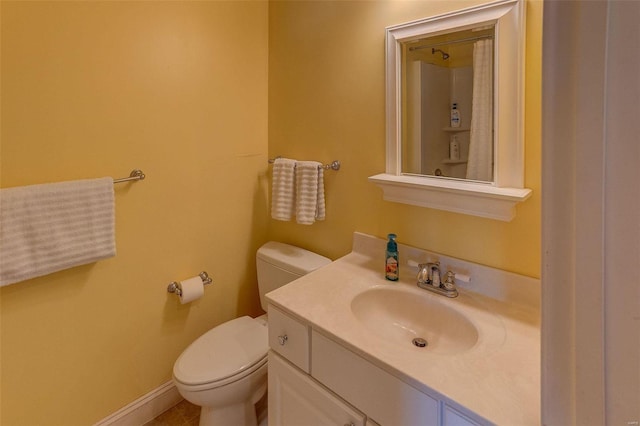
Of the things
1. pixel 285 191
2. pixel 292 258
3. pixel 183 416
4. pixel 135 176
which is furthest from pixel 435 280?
pixel 183 416

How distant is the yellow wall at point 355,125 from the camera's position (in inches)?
45.9

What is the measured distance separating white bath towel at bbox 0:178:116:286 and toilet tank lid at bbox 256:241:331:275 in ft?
2.26

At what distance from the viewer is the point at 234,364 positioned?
1.46 metres

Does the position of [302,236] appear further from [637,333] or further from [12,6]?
[637,333]

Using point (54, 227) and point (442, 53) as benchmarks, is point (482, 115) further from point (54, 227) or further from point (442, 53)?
point (54, 227)

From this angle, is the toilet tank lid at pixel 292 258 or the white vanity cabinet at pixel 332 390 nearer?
the white vanity cabinet at pixel 332 390

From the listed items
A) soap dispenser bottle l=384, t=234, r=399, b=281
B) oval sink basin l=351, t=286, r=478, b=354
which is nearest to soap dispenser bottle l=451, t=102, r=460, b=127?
soap dispenser bottle l=384, t=234, r=399, b=281

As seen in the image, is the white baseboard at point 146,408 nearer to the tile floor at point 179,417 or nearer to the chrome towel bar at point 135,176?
the tile floor at point 179,417

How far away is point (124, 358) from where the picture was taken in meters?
1.59

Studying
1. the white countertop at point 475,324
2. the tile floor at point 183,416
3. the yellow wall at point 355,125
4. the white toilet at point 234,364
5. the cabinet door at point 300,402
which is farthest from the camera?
the tile floor at point 183,416

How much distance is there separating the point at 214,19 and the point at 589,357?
1869mm

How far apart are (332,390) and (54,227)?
1.11m

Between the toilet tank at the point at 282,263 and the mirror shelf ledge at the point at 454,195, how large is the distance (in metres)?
0.49

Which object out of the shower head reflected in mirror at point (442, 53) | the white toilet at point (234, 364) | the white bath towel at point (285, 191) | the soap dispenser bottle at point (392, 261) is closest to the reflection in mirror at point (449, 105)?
the shower head reflected in mirror at point (442, 53)
